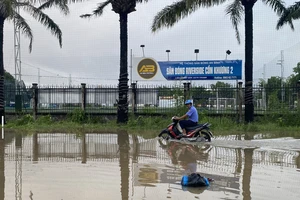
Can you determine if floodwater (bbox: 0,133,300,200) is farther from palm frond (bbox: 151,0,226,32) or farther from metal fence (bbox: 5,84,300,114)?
palm frond (bbox: 151,0,226,32)

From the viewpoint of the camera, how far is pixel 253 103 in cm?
1986

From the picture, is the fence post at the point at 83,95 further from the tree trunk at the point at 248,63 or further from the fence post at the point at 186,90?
the tree trunk at the point at 248,63

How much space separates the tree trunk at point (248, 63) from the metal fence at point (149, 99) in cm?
87

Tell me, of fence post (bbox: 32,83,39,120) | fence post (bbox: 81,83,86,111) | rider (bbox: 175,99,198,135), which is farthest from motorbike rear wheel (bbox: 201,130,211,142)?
fence post (bbox: 32,83,39,120)

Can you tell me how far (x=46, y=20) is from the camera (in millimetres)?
22250

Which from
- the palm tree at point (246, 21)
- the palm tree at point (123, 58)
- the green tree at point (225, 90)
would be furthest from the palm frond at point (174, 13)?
the green tree at point (225, 90)

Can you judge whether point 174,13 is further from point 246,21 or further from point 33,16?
point 33,16

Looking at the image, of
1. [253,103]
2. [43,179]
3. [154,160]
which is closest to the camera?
[43,179]

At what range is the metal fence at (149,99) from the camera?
20.4 meters

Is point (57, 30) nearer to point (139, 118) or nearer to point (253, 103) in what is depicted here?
point (139, 118)

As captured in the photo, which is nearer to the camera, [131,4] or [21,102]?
[131,4]

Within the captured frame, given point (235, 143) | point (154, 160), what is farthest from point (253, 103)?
point (154, 160)

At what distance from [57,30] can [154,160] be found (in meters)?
14.7

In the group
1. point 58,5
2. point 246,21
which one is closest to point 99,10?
point 58,5
